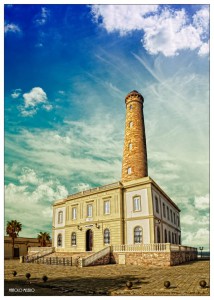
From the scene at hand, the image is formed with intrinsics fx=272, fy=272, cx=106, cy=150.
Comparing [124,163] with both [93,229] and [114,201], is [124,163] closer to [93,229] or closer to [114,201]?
[114,201]

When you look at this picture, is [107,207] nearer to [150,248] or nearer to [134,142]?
[150,248]

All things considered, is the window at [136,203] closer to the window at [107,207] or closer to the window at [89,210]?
the window at [107,207]

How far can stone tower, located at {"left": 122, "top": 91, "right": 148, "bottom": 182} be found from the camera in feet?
94.0

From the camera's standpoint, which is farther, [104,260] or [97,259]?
[104,260]

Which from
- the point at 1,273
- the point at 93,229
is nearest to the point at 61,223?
the point at 93,229

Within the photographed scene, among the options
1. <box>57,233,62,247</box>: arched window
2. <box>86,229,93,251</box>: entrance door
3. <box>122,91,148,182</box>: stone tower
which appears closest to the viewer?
<box>86,229,93,251</box>: entrance door

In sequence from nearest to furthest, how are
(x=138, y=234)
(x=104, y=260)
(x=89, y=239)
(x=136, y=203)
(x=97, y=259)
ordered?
(x=97, y=259) < (x=104, y=260) < (x=138, y=234) < (x=136, y=203) < (x=89, y=239)

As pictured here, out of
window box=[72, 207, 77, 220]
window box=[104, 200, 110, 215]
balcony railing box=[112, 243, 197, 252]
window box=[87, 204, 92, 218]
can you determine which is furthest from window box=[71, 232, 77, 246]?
balcony railing box=[112, 243, 197, 252]

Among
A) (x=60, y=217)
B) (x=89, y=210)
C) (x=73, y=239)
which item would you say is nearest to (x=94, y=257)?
(x=89, y=210)

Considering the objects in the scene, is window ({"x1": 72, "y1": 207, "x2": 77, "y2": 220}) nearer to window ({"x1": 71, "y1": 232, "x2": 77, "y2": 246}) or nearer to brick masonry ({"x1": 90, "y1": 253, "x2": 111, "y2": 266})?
window ({"x1": 71, "y1": 232, "x2": 77, "y2": 246})

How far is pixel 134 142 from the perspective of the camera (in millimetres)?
29922

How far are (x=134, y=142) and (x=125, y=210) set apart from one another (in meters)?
8.04

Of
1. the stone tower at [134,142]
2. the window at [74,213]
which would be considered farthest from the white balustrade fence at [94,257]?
the stone tower at [134,142]

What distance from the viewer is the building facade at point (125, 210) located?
78.9 feet
